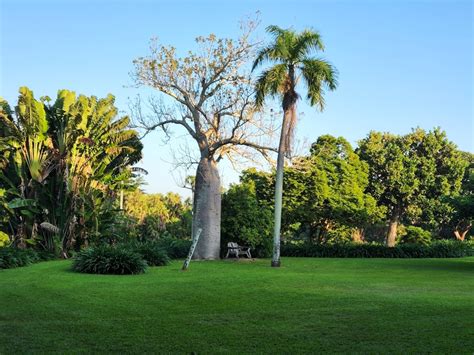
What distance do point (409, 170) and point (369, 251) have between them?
11.4m

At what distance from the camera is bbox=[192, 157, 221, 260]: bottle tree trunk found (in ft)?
68.6

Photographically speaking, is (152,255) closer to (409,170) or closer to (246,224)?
(246,224)

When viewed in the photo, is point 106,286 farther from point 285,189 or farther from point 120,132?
point 285,189

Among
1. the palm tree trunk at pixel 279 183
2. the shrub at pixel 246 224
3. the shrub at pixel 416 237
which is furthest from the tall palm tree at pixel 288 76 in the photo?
the shrub at pixel 416 237

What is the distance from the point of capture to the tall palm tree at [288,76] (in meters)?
17.5

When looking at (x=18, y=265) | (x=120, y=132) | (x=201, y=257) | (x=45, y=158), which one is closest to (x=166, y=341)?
(x=18, y=265)

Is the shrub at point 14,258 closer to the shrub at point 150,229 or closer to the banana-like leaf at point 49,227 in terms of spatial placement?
the banana-like leaf at point 49,227

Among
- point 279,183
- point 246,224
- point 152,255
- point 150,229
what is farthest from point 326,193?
point 152,255

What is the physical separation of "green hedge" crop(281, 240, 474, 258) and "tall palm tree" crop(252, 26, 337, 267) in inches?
379

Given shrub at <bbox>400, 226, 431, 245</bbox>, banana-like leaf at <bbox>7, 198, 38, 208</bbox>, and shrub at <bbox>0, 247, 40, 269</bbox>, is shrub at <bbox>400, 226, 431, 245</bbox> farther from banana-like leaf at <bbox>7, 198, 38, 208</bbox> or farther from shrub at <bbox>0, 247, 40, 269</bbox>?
shrub at <bbox>0, 247, 40, 269</bbox>

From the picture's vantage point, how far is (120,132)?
23.6 m

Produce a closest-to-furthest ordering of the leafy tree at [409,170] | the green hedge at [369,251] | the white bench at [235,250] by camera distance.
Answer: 1. the white bench at [235,250]
2. the green hedge at [369,251]
3. the leafy tree at [409,170]

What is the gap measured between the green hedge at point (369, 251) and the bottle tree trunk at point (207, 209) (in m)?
7.00

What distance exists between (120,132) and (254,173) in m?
10.0
